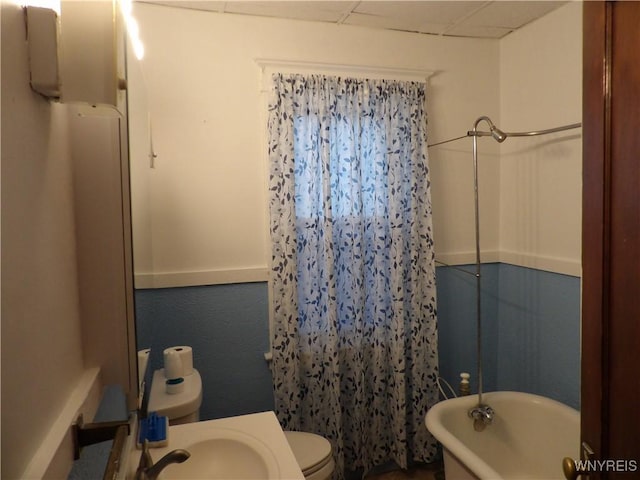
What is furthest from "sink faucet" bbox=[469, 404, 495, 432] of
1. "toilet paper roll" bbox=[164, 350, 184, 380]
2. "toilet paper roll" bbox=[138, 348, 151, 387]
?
"toilet paper roll" bbox=[138, 348, 151, 387]

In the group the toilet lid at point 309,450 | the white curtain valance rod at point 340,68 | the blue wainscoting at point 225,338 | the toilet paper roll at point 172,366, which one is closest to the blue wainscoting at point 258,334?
the blue wainscoting at point 225,338

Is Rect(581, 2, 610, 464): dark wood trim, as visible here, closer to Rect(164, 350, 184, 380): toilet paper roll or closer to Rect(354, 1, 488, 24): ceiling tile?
Rect(354, 1, 488, 24): ceiling tile

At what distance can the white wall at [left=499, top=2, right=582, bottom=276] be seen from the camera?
2037mm

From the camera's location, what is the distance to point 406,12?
208 centimetres

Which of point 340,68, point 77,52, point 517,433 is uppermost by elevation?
point 340,68

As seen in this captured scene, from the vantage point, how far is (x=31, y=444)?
0.64 metres

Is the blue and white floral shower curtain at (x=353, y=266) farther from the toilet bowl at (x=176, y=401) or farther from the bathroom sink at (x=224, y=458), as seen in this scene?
the bathroom sink at (x=224, y=458)

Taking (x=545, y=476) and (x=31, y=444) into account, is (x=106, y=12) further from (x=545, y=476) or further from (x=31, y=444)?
(x=545, y=476)

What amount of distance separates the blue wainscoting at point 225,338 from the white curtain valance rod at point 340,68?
3.73 ft

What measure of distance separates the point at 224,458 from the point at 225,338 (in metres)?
0.90

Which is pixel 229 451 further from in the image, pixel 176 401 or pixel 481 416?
pixel 481 416

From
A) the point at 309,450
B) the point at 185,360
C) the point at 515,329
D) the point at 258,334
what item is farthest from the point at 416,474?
the point at 185,360

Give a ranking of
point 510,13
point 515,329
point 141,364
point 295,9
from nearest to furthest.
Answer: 1. point 141,364
2. point 295,9
3. point 510,13
4. point 515,329

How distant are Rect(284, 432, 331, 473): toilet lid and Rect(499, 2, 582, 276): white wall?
149cm
